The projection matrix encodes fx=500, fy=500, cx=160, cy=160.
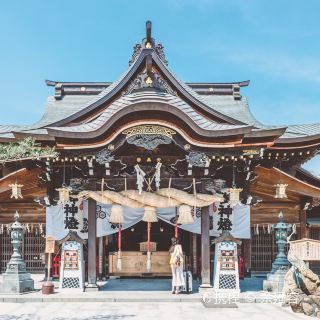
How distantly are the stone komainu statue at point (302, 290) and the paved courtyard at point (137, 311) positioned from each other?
0.75ft

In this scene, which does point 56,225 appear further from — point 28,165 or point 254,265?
point 254,265

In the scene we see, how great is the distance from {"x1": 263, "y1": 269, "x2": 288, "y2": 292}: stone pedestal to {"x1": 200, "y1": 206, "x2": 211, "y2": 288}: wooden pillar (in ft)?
5.50

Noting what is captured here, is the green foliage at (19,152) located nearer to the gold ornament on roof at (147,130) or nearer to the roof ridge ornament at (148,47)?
the gold ornament on roof at (147,130)

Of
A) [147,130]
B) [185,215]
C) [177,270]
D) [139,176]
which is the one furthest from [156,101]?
[177,270]

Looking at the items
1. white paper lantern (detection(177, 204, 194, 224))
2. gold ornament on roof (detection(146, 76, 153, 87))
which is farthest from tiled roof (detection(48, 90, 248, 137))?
white paper lantern (detection(177, 204, 194, 224))

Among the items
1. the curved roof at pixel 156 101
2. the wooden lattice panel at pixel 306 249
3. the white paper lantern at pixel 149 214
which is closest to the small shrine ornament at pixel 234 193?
the curved roof at pixel 156 101

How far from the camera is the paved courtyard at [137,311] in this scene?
429 inches

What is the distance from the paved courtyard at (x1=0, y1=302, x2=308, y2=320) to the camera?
10.9 m

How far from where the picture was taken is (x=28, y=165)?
15430 mm

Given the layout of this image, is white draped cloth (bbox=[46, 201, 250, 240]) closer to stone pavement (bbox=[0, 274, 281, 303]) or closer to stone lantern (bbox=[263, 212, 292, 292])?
stone pavement (bbox=[0, 274, 281, 303])

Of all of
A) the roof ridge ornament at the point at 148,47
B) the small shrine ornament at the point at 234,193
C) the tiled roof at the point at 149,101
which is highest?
the roof ridge ornament at the point at 148,47

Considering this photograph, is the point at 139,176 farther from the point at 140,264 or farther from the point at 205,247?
the point at 140,264

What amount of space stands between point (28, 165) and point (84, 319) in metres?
6.29

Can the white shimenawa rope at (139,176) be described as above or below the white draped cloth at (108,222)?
above
